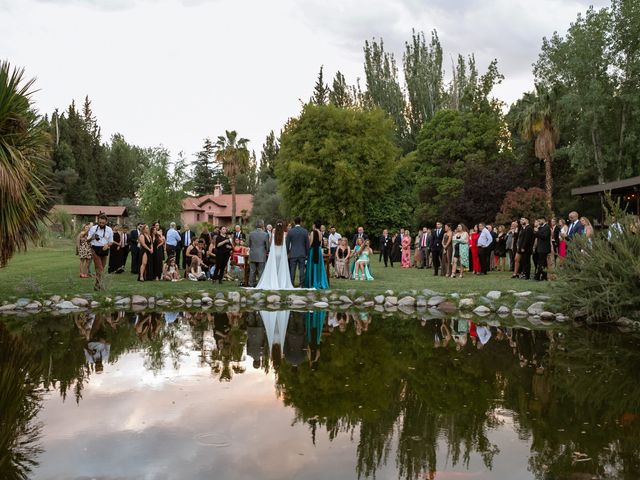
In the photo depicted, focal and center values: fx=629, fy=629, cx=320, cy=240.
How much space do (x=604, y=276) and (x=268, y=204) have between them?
51.4 m

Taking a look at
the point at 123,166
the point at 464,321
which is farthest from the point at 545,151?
the point at 123,166

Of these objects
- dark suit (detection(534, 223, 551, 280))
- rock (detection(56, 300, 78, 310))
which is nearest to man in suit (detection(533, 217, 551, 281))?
dark suit (detection(534, 223, 551, 280))

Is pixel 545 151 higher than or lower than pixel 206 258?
higher

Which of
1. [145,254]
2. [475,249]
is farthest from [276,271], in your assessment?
[475,249]

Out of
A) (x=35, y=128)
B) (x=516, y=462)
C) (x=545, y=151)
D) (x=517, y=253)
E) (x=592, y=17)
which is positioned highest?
(x=592, y=17)

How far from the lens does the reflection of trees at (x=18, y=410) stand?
15.8ft

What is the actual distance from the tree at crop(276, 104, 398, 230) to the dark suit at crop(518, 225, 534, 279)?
76.7ft

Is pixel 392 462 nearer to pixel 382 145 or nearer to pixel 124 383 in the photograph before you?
pixel 124 383

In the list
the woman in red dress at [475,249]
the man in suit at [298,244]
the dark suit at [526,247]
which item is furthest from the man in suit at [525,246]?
the man in suit at [298,244]

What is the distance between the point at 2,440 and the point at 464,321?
9160 millimetres

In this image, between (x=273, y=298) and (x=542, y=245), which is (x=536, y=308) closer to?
(x=542, y=245)

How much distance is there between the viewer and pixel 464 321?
41.2ft

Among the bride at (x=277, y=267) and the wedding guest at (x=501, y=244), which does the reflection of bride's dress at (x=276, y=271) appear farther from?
the wedding guest at (x=501, y=244)

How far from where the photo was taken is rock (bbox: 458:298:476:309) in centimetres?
1398
